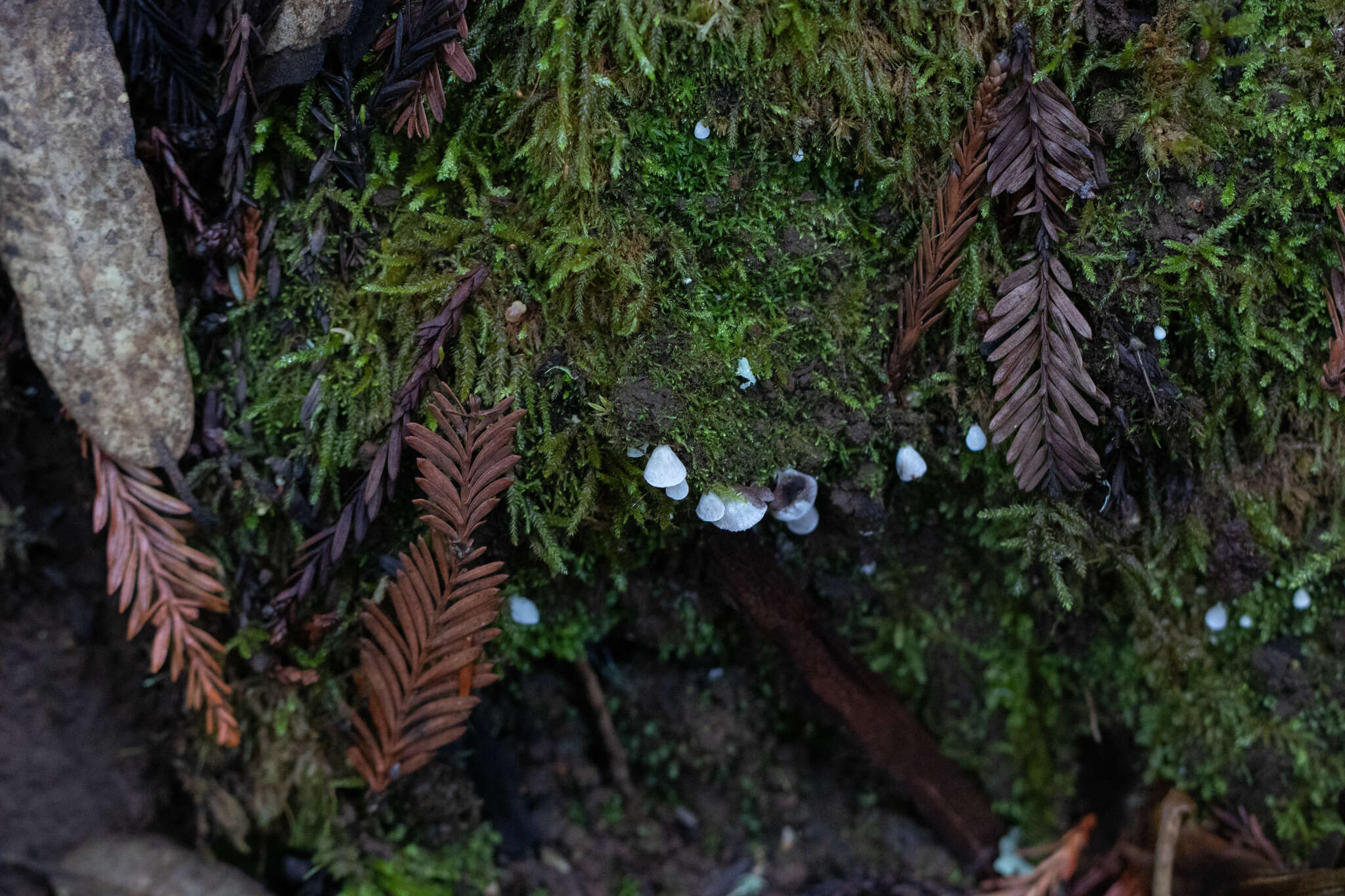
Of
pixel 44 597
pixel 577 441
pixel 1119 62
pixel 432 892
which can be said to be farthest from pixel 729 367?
pixel 44 597

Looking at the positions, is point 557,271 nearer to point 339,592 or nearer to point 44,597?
point 339,592

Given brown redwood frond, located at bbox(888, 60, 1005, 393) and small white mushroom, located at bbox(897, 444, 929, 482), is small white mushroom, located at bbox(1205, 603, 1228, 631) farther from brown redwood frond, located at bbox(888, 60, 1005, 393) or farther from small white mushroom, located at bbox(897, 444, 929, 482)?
brown redwood frond, located at bbox(888, 60, 1005, 393)

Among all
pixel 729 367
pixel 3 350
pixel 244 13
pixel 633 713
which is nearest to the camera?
pixel 244 13

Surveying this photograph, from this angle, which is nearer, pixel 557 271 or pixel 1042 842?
pixel 557 271

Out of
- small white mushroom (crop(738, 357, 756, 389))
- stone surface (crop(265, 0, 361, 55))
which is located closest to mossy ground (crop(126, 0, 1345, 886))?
small white mushroom (crop(738, 357, 756, 389))

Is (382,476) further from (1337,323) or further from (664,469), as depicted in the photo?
(1337,323)

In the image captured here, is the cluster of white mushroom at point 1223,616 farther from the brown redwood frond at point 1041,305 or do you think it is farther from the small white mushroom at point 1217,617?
the brown redwood frond at point 1041,305
